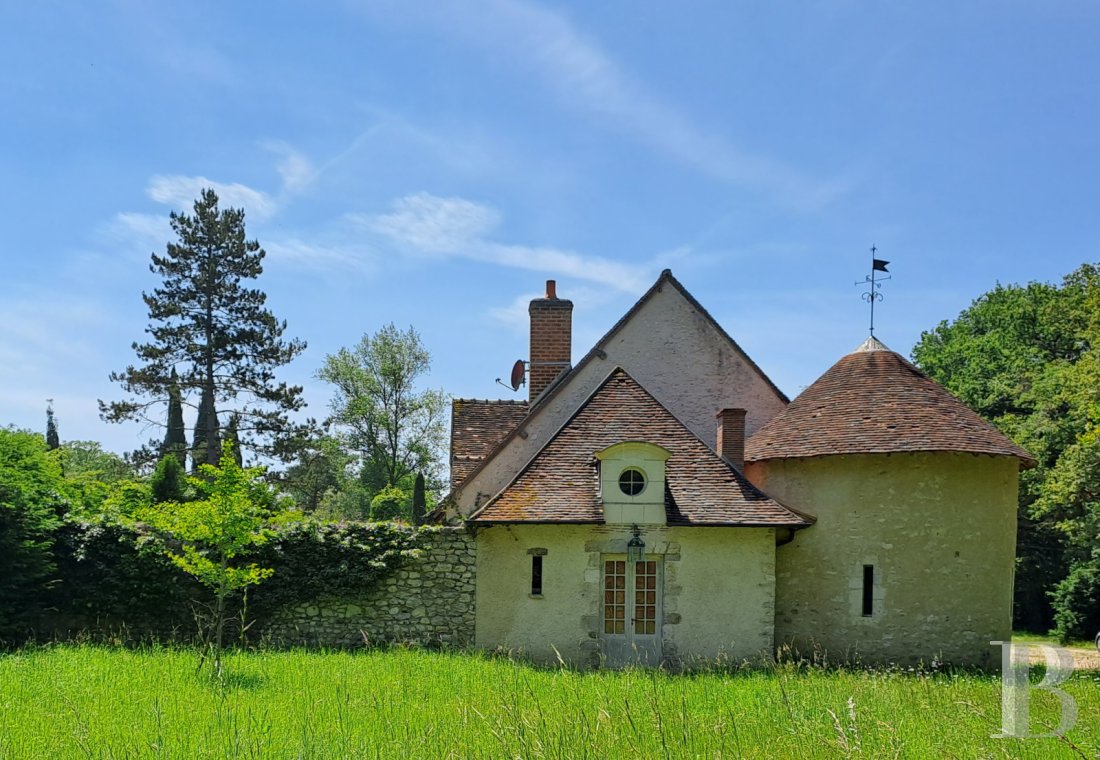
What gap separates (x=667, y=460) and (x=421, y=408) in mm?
34102

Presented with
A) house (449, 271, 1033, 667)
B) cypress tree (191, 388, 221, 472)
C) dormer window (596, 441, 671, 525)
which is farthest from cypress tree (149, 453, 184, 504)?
dormer window (596, 441, 671, 525)

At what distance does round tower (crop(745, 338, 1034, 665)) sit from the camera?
14.3 metres

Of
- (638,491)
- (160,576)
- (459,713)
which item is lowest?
(160,576)

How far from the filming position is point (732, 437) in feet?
53.2

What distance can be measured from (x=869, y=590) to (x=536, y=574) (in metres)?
5.99

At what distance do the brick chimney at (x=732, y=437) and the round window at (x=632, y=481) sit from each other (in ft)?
9.07

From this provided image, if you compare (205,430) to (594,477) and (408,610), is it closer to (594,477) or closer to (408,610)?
(408,610)

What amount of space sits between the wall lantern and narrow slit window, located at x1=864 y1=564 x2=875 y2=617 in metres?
4.16

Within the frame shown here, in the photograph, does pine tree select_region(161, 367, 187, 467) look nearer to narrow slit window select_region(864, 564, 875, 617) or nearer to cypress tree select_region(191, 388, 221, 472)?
cypress tree select_region(191, 388, 221, 472)

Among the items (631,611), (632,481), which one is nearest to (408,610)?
(631,611)

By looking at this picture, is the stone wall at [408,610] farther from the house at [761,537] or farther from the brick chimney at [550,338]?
the brick chimney at [550,338]

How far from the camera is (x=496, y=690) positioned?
9438 millimetres

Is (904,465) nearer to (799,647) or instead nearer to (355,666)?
(799,647)

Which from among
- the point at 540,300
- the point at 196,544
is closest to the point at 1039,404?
the point at 540,300
